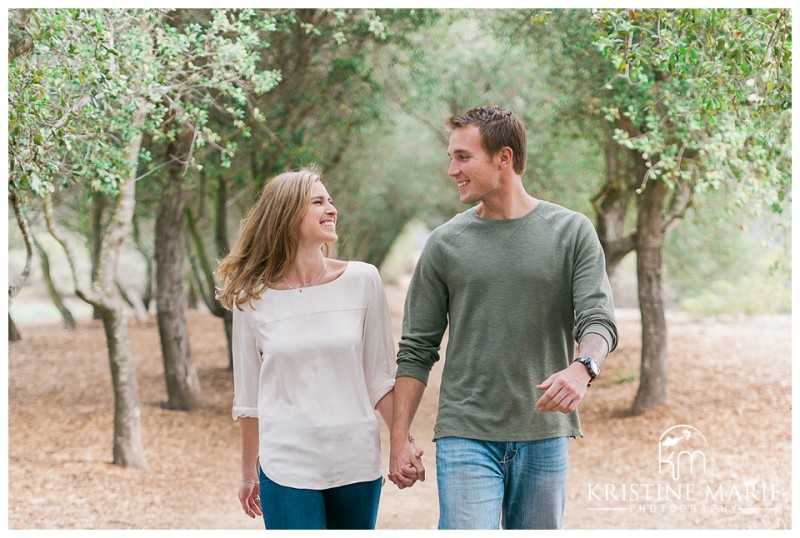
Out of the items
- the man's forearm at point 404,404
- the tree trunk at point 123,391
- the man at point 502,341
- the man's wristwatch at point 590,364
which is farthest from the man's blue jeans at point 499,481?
the tree trunk at point 123,391

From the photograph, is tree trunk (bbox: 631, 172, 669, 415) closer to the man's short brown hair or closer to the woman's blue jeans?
the man's short brown hair

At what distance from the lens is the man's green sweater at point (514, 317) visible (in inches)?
140

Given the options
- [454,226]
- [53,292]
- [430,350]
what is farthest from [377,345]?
[53,292]

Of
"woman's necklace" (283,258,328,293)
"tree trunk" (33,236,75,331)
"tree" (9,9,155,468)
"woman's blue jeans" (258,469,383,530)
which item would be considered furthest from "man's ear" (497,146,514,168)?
"tree trunk" (33,236,75,331)

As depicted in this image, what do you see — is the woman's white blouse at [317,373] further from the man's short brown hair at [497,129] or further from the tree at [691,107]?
the tree at [691,107]

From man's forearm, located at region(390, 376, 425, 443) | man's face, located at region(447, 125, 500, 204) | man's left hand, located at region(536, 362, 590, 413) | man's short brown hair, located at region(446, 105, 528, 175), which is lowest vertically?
man's forearm, located at region(390, 376, 425, 443)

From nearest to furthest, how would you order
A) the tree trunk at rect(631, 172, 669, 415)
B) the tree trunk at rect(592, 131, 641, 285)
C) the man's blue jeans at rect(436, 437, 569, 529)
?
the man's blue jeans at rect(436, 437, 569, 529) < the tree trunk at rect(631, 172, 669, 415) < the tree trunk at rect(592, 131, 641, 285)

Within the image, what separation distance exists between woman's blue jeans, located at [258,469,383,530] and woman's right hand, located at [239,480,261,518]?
0.22 m

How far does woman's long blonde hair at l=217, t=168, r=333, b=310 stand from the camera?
3695 millimetres

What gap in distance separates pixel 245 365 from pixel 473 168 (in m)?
1.32

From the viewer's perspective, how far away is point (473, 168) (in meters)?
3.74

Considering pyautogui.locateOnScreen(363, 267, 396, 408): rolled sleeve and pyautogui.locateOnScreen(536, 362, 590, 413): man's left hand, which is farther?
pyautogui.locateOnScreen(363, 267, 396, 408): rolled sleeve

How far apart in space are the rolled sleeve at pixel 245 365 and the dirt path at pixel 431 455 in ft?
17.8
